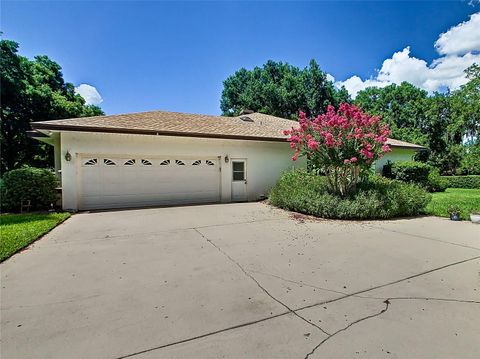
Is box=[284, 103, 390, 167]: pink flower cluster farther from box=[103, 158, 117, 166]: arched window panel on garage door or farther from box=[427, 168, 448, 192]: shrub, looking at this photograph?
box=[427, 168, 448, 192]: shrub

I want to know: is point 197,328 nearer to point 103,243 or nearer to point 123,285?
point 123,285

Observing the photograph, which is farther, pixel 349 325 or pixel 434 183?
pixel 434 183

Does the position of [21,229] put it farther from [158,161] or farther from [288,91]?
[288,91]

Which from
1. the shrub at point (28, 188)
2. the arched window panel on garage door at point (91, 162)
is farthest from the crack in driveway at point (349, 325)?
the shrub at point (28, 188)

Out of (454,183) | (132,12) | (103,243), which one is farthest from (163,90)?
(454,183)

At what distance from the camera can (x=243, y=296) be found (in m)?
3.22

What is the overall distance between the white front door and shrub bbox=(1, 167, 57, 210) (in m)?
7.22

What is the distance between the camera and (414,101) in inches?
1235

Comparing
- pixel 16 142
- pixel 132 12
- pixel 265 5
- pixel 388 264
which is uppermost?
pixel 265 5

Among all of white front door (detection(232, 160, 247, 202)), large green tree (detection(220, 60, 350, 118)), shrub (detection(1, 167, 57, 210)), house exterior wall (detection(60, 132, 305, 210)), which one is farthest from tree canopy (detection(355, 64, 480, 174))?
shrub (detection(1, 167, 57, 210))

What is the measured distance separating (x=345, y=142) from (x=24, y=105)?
70.1ft

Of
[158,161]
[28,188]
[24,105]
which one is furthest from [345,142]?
[24,105]

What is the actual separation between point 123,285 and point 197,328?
1.51 meters

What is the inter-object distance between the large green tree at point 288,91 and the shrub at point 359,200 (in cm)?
1938
